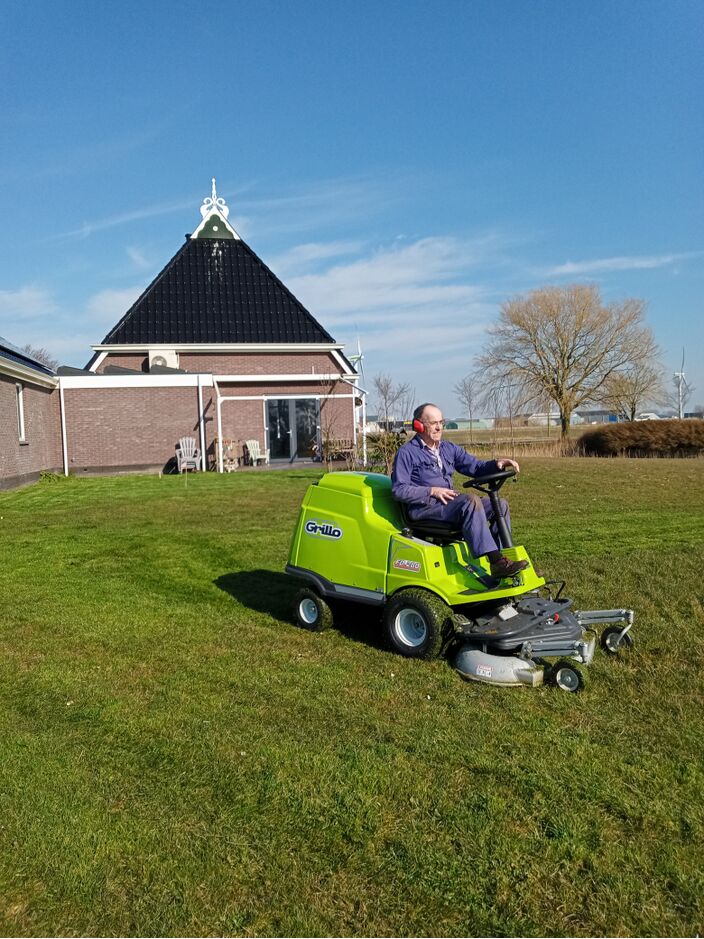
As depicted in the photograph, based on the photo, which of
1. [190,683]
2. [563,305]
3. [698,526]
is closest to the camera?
[190,683]

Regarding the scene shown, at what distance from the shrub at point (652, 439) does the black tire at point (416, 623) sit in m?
24.3

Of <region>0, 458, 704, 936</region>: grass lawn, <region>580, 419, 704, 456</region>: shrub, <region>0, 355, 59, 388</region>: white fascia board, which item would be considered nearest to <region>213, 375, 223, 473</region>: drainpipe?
<region>0, 355, 59, 388</region>: white fascia board

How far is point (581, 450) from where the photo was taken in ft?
94.6

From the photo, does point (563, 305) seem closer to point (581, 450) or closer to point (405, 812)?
point (581, 450)

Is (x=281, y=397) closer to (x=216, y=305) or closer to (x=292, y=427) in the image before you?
(x=292, y=427)

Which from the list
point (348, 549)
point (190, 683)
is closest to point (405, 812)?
point (190, 683)

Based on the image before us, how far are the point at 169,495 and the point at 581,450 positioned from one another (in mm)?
17566

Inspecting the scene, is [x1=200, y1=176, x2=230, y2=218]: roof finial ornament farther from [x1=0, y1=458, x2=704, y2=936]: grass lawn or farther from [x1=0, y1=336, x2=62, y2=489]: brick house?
[x1=0, y1=458, x2=704, y2=936]: grass lawn

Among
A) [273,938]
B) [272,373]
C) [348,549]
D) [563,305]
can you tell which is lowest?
[273,938]

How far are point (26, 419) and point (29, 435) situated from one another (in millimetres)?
553

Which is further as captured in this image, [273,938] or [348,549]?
[348,549]

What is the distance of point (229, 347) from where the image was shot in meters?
27.1

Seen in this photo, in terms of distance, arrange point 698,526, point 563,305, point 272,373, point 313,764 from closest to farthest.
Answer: point 313,764
point 698,526
point 272,373
point 563,305

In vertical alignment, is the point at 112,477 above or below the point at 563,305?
below
